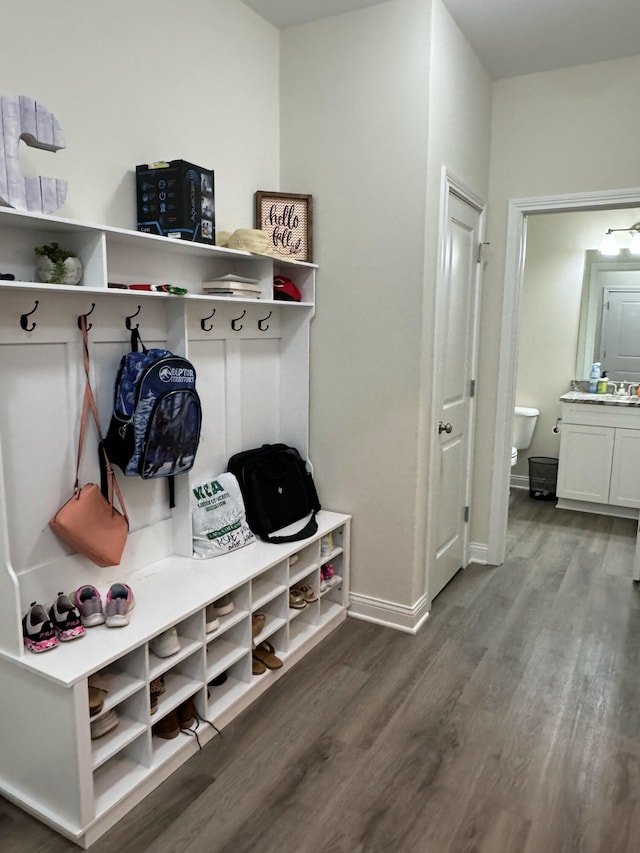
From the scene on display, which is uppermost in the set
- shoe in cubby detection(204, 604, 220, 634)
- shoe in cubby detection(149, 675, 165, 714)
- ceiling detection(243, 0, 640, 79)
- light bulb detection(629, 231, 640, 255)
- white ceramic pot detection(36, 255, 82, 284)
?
ceiling detection(243, 0, 640, 79)

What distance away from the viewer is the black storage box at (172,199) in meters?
2.04

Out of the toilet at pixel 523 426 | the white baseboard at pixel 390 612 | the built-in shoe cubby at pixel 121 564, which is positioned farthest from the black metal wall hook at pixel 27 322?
the toilet at pixel 523 426

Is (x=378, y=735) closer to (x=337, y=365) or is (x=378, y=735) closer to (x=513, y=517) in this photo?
(x=337, y=365)

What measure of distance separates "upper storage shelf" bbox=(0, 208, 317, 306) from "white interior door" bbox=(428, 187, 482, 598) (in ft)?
2.18

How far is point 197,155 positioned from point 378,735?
222 centimetres

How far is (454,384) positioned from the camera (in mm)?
3203

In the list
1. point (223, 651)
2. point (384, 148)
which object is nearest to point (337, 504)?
point (223, 651)

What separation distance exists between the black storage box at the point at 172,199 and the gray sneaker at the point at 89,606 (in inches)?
46.4

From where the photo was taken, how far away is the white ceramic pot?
5.66 ft

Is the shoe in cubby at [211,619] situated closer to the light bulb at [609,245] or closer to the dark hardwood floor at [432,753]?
the dark hardwood floor at [432,753]

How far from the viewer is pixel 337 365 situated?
113 inches

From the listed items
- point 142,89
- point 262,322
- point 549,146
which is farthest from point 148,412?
point 549,146

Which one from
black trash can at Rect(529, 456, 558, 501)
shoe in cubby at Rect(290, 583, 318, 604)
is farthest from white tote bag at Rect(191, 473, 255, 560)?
black trash can at Rect(529, 456, 558, 501)

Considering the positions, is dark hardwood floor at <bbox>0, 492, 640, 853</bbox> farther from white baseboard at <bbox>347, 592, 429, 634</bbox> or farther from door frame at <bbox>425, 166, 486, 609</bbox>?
door frame at <bbox>425, 166, 486, 609</bbox>
